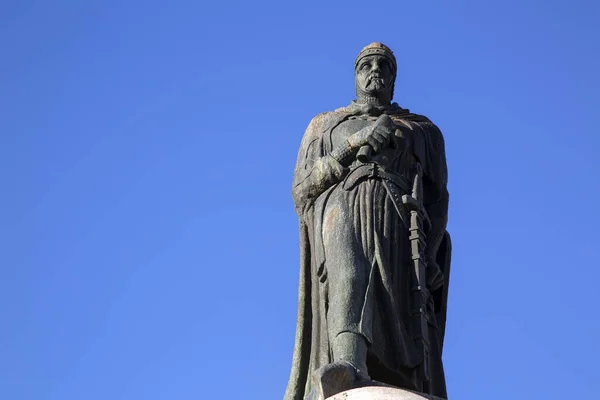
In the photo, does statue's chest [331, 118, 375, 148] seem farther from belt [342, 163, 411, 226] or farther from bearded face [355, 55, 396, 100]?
belt [342, 163, 411, 226]

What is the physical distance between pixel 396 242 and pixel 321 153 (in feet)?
4.93

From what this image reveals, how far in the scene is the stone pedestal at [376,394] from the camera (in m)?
11.2

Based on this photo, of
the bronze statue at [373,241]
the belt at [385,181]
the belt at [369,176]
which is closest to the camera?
the bronze statue at [373,241]

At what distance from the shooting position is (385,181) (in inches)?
556

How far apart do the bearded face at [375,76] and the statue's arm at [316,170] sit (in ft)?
2.26

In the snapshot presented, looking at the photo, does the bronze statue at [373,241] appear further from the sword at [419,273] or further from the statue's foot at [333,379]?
the statue's foot at [333,379]

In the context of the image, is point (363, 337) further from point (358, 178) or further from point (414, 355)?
Result: point (358, 178)

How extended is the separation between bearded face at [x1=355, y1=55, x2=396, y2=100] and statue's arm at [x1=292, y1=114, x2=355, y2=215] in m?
0.69

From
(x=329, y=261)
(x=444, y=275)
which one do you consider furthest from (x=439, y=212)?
(x=329, y=261)

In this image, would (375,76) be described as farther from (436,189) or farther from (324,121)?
(436,189)

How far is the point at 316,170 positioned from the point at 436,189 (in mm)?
1380

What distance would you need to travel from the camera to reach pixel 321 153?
14766 millimetres

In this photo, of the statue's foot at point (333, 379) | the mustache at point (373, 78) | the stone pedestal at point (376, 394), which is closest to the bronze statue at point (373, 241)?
the mustache at point (373, 78)

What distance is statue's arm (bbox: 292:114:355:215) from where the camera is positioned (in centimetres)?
1428
